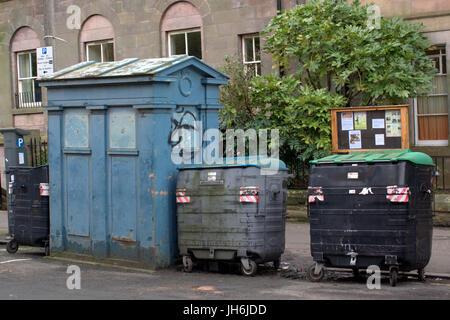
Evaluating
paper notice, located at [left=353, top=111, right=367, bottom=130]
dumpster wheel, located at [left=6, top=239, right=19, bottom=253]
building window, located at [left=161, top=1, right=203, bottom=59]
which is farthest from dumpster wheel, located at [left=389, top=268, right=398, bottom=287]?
building window, located at [left=161, top=1, right=203, bottom=59]

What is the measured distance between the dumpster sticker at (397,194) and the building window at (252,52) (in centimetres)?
937

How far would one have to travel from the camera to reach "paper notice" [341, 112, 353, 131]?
1296 cm

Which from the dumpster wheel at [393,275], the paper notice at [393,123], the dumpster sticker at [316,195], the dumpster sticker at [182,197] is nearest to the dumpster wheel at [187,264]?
the dumpster sticker at [182,197]

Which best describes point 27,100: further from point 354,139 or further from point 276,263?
point 276,263

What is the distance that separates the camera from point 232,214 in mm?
10281

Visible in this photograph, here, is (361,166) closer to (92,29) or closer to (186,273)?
(186,273)

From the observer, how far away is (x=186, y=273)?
10.7 metres

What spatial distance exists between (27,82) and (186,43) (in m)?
6.84

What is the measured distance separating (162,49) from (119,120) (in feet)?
30.3

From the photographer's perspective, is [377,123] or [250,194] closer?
[250,194]

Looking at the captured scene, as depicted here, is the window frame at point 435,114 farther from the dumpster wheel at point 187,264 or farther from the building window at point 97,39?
the building window at point 97,39

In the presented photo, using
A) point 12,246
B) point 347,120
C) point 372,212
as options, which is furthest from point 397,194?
point 12,246

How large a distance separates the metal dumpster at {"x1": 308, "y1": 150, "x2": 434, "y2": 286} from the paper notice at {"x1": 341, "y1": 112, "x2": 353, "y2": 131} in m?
3.25
